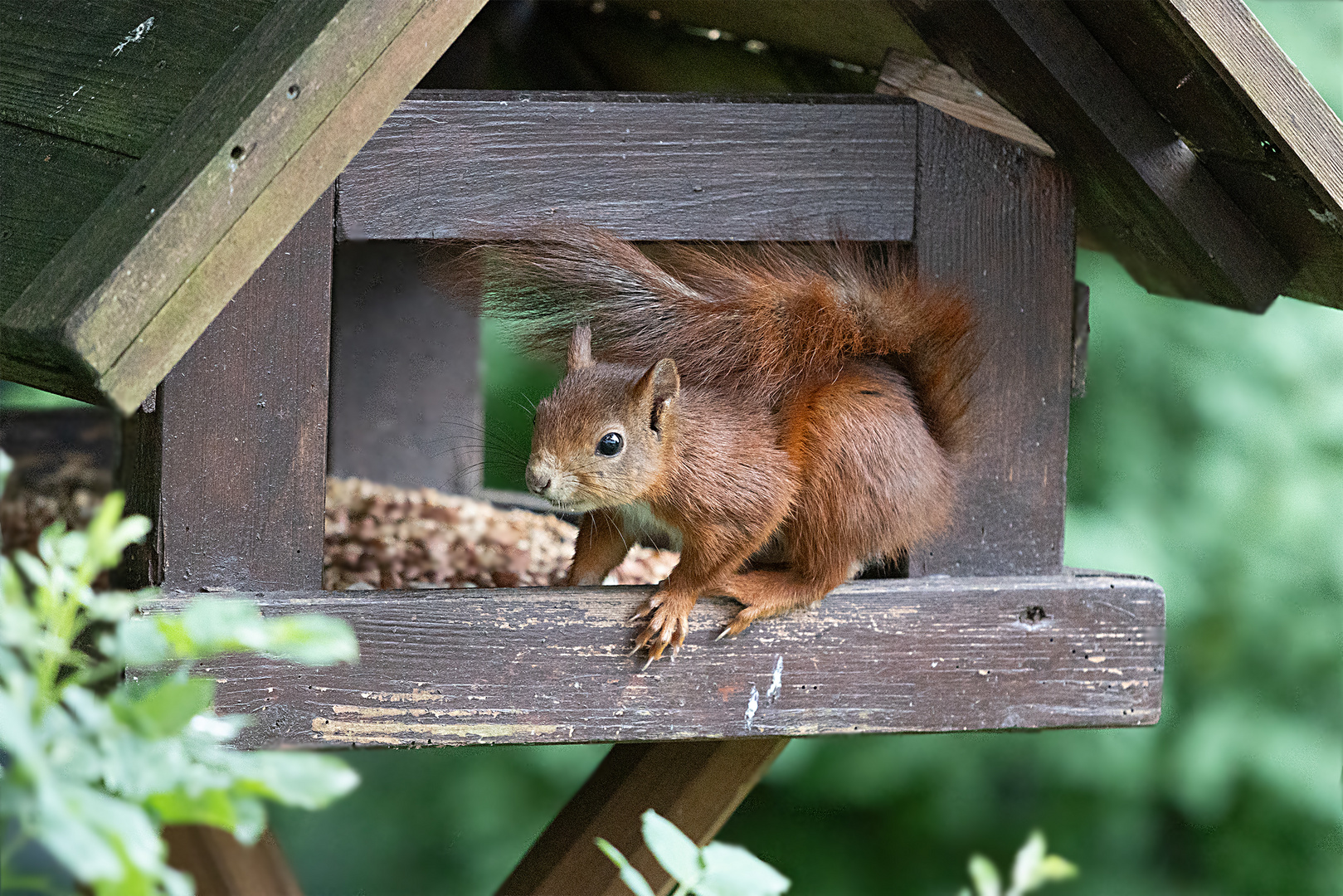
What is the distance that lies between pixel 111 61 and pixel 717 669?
2.55 feet

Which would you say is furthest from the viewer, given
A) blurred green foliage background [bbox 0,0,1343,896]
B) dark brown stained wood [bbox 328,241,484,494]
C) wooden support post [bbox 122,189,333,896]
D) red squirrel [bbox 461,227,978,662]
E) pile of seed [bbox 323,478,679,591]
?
blurred green foliage background [bbox 0,0,1343,896]

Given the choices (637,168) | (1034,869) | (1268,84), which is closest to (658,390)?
(637,168)

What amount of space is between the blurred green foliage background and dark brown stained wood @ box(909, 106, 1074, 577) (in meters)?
1.13

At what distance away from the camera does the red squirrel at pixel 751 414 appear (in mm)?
1353

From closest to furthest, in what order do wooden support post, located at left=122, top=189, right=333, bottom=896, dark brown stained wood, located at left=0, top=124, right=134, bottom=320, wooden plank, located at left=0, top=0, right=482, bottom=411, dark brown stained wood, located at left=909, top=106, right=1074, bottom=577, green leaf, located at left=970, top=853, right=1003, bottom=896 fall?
green leaf, located at left=970, top=853, right=1003, bottom=896 → wooden plank, located at left=0, top=0, right=482, bottom=411 → dark brown stained wood, located at left=0, top=124, right=134, bottom=320 → wooden support post, located at left=122, top=189, right=333, bottom=896 → dark brown stained wood, located at left=909, top=106, right=1074, bottom=577

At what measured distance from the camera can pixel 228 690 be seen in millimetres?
1232

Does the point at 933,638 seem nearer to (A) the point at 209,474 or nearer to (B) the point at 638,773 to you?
(B) the point at 638,773

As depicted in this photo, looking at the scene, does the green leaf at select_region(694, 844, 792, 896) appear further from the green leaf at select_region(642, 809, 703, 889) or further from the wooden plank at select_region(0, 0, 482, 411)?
the wooden plank at select_region(0, 0, 482, 411)

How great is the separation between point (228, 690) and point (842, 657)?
61 centimetres

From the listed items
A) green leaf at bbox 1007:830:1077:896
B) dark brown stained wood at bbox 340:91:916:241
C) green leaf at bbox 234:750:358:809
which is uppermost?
dark brown stained wood at bbox 340:91:916:241

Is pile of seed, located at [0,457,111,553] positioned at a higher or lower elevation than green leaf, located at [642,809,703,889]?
lower

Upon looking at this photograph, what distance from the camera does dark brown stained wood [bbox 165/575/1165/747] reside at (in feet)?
4.19

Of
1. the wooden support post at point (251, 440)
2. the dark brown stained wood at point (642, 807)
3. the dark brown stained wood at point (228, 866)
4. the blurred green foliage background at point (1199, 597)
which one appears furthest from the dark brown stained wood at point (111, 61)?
the blurred green foliage background at point (1199, 597)

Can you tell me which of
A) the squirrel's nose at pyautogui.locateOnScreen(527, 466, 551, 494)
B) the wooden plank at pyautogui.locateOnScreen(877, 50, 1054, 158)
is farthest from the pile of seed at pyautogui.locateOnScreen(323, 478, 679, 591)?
the wooden plank at pyautogui.locateOnScreen(877, 50, 1054, 158)
